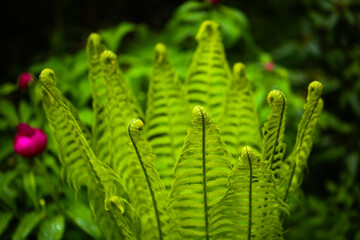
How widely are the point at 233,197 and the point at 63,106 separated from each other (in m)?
0.32

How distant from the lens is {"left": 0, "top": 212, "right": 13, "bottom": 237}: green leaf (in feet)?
2.90

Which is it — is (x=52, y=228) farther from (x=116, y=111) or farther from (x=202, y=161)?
(x=202, y=161)

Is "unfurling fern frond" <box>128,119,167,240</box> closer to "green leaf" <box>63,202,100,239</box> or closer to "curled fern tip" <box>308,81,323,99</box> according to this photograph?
"green leaf" <box>63,202,100,239</box>

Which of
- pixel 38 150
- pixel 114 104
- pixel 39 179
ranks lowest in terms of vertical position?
pixel 39 179

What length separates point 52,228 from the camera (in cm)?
87

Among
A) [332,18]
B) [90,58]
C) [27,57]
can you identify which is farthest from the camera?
[27,57]

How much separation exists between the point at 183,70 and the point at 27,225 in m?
0.77

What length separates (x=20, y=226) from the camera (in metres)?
0.88

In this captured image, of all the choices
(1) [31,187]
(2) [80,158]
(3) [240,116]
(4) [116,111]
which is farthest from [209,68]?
(1) [31,187]

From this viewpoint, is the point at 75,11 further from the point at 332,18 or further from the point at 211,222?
the point at 211,222

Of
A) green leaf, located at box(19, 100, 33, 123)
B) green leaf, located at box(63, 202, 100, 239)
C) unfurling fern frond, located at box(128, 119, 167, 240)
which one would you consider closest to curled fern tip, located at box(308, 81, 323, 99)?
unfurling fern frond, located at box(128, 119, 167, 240)

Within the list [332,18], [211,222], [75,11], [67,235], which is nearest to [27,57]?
[75,11]

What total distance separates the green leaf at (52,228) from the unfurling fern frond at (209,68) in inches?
17.3

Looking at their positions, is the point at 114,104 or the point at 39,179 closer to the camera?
the point at 114,104
